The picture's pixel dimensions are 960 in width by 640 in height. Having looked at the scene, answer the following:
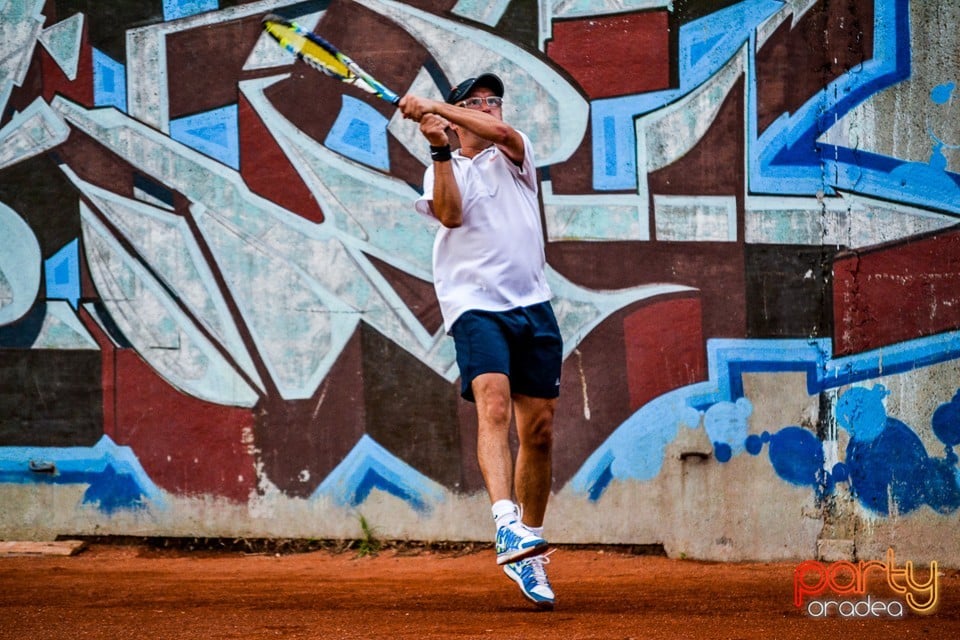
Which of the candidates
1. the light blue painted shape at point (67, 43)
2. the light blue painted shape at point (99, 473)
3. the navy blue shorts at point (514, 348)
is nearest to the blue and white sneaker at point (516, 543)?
the navy blue shorts at point (514, 348)

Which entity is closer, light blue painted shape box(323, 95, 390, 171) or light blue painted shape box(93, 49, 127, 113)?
light blue painted shape box(323, 95, 390, 171)

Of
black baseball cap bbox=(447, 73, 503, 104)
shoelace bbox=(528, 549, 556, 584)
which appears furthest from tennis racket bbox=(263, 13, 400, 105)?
shoelace bbox=(528, 549, 556, 584)

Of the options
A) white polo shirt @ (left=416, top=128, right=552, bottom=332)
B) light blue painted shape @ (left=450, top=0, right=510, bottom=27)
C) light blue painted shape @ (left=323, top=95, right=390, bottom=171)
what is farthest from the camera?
light blue painted shape @ (left=323, top=95, right=390, bottom=171)

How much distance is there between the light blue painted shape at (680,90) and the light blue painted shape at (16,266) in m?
3.38

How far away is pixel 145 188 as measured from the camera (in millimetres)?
6941

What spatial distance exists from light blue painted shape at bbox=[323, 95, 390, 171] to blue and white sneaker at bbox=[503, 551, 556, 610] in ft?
9.01

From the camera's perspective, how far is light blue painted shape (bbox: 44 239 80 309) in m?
7.00

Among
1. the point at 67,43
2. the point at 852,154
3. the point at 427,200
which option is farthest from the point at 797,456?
the point at 67,43

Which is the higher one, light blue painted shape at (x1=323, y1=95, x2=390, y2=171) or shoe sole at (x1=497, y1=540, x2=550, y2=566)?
light blue painted shape at (x1=323, y1=95, x2=390, y2=171)

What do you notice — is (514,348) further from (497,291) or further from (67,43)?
(67,43)

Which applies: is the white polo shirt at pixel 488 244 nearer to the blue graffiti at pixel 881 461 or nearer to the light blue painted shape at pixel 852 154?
the light blue painted shape at pixel 852 154

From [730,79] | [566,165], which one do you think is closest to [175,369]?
[566,165]

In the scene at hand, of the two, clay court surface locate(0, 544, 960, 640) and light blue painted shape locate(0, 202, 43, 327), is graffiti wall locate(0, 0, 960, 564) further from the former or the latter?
clay court surface locate(0, 544, 960, 640)

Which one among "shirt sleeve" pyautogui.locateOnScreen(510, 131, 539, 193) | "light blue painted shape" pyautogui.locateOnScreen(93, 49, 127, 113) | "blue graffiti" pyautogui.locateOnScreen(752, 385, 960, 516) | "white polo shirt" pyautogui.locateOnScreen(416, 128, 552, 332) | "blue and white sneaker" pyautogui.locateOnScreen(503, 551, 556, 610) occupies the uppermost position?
"light blue painted shape" pyautogui.locateOnScreen(93, 49, 127, 113)
